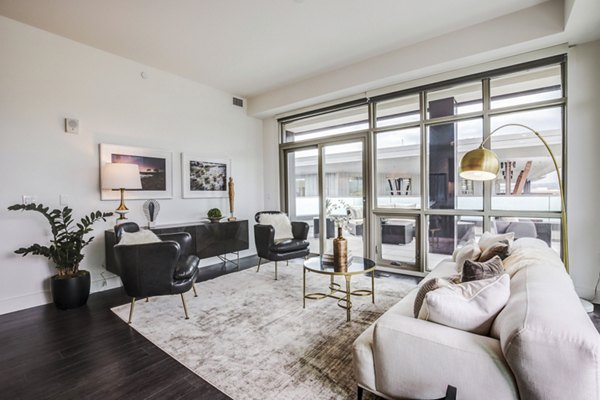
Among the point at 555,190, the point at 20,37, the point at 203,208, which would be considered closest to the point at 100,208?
the point at 203,208

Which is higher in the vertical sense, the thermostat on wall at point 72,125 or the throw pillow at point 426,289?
the thermostat on wall at point 72,125

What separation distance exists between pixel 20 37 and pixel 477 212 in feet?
19.5

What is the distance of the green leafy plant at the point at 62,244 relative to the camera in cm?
318

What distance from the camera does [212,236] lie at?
4.73m

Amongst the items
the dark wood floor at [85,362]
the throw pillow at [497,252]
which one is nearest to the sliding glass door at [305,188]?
the throw pillow at [497,252]

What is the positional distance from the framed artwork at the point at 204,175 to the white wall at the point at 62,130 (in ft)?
0.37

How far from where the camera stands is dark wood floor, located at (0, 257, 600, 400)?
6.17ft

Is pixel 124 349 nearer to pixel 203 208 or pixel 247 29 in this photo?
pixel 203 208

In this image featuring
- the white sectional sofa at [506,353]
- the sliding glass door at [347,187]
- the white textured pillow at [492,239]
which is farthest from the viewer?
the sliding glass door at [347,187]

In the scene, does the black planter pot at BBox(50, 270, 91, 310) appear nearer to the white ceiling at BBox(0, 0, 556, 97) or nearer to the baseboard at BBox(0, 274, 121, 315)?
the baseboard at BBox(0, 274, 121, 315)

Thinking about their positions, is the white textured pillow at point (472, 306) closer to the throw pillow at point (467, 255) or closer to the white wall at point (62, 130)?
the throw pillow at point (467, 255)

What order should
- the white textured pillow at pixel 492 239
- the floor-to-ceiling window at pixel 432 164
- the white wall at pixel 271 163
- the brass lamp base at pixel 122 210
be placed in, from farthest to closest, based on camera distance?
the white wall at pixel 271 163 < the brass lamp base at pixel 122 210 < the floor-to-ceiling window at pixel 432 164 < the white textured pillow at pixel 492 239

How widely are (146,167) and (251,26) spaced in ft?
8.31

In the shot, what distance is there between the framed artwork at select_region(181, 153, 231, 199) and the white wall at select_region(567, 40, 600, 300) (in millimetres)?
5018
